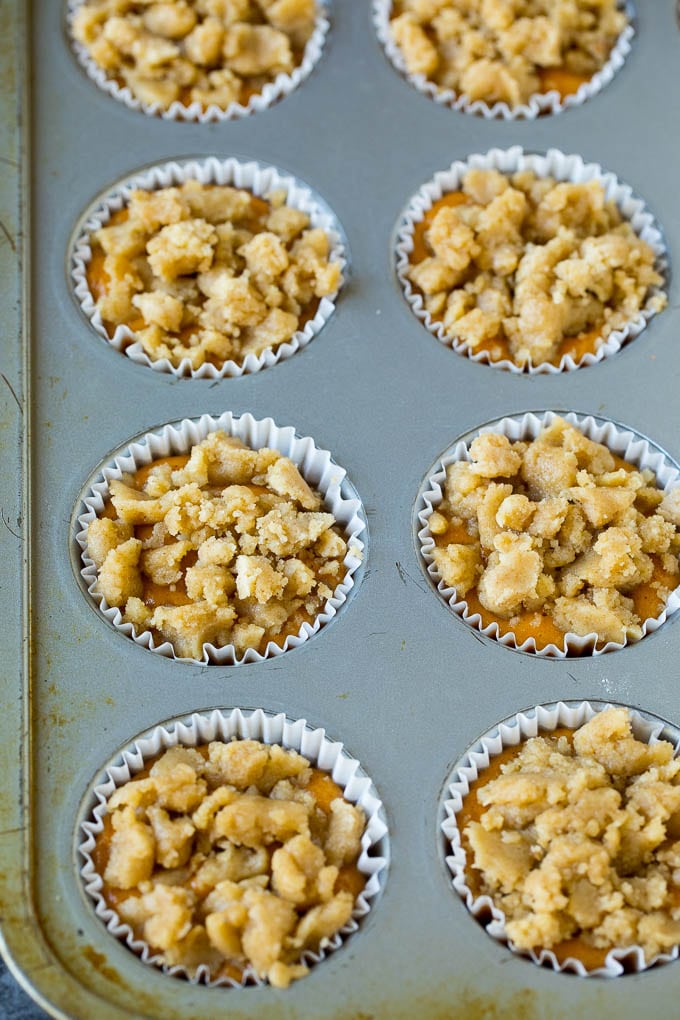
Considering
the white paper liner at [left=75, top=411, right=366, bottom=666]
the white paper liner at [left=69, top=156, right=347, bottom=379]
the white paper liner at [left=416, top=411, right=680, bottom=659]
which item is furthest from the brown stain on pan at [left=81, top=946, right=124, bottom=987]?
the white paper liner at [left=69, top=156, right=347, bottom=379]

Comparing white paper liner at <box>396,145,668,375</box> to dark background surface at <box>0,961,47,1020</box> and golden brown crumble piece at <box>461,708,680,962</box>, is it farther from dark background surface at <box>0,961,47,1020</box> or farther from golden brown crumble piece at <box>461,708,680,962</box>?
dark background surface at <box>0,961,47,1020</box>

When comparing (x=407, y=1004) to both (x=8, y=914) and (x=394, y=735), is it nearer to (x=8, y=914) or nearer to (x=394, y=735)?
(x=394, y=735)

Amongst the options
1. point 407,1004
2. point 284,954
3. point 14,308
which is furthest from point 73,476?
point 407,1004

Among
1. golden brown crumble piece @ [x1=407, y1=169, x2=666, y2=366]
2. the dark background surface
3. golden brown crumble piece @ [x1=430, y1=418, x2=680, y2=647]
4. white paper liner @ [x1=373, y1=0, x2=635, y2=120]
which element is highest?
white paper liner @ [x1=373, y1=0, x2=635, y2=120]

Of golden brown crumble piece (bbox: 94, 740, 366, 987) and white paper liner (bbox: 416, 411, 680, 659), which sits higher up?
white paper liner (bbox: 416, 411, 680, 659)

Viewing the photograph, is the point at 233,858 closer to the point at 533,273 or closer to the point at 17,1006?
the point at 17,1006

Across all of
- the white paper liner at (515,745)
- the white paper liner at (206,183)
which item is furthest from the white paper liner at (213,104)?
the white paper liner at (515,745)
